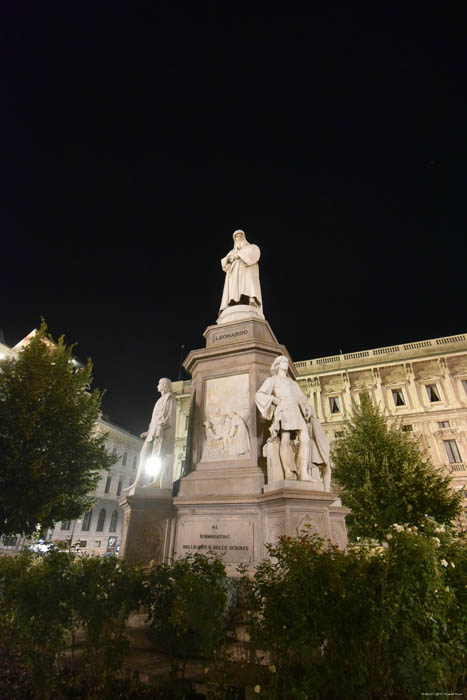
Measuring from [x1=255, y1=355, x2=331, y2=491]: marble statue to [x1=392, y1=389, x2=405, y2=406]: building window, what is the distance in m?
32.9

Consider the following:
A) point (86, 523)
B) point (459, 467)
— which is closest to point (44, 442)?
point (86, 523)

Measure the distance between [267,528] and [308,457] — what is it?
57.2 inches

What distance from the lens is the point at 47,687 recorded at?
2977mm

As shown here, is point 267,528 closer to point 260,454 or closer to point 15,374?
point 260,454

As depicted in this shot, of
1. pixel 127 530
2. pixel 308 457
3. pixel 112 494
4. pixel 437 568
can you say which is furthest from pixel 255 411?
pixel 112 494

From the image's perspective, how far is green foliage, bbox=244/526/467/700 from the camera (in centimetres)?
242

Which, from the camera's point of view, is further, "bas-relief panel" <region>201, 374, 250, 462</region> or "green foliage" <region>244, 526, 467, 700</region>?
"bas-relief panel" <region>201, 374, 250, 462</region>

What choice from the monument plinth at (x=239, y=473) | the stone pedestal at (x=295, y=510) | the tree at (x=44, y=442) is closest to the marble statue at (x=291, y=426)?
the monument plinth at (x=239, y=473)

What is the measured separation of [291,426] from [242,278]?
573 cm

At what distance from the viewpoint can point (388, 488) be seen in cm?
1511

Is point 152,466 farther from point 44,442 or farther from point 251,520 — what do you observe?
point 44,442

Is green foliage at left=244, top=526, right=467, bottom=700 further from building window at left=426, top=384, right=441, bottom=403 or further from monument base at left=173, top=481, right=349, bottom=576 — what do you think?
building window at left=426, top=384, right=441, bottom=403

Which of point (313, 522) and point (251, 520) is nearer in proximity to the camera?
point (313, 522)

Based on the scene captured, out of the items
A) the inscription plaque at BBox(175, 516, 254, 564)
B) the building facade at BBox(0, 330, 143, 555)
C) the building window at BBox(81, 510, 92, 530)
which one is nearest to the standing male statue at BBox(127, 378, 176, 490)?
the inscription plaque at BBox(175, 516, 254, 564)
